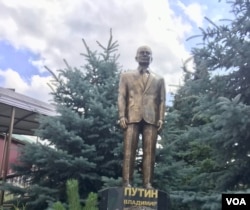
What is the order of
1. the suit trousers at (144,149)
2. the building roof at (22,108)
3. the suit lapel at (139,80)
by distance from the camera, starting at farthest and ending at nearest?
the building roof at (22,108)
the suit lapel at (139,80)
the suit trousers at (144,149)

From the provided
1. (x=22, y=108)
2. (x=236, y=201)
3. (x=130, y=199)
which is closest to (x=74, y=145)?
(x=22, y=108)

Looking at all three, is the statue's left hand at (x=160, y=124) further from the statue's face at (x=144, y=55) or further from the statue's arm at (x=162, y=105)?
the statue's face at (x=144, y=55)

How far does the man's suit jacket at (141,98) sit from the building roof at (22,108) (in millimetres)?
3380

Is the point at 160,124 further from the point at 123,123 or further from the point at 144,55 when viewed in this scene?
the point at 144,55

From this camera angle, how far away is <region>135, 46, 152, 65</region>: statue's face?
564 cm

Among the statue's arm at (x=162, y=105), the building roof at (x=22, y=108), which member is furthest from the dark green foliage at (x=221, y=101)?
the building roof at (x=22, y=108)

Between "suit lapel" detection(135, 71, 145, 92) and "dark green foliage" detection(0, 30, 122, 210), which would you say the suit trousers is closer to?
"suit lapel" detection(135, 71, 145, 92)

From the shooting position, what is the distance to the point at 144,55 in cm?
564

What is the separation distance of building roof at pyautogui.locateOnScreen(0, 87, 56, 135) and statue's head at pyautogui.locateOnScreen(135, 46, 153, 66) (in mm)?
3502

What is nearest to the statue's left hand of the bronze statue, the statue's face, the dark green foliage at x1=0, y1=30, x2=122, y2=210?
the bronze statue

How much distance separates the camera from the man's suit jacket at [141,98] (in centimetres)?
548

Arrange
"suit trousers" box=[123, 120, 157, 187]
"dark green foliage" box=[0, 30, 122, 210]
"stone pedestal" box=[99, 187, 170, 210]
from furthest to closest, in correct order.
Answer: "dark green foliage" box=[0, 30, 122, 210]
"suit trousers" box=[123, 120, 157, 187]
"stone pedestal" box=[99, 187, 170, 210]

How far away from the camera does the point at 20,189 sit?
24.6 ft

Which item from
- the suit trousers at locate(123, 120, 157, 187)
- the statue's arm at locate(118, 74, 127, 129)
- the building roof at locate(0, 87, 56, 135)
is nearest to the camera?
the suit trousers at locate(123, 120, 157, 187)
